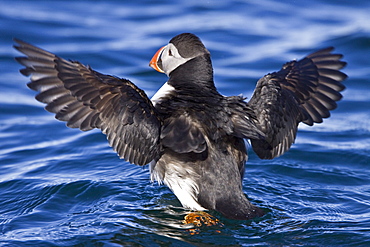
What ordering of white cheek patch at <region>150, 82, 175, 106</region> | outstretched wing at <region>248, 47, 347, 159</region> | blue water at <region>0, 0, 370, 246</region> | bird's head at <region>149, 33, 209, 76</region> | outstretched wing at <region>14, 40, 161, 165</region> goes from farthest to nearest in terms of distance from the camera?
bird's head at <region>149, 33, 209, 76</region> → outstretched wing at <region>248, 47, 347, 159</region> → white cheek patch at <region>150, 82, 175, 106</region> → blue water at <region>0, 0, 370, 246</region> → outstretched wing at <region>14, 40, 161, 165</region>

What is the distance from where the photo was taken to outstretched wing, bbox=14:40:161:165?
4.40 m

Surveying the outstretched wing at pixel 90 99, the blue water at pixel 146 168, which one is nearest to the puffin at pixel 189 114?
the outstretched wing at pixel 90 99

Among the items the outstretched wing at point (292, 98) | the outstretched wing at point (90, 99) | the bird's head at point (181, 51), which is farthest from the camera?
the bird's head at point (181, 51)

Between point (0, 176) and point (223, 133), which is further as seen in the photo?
point (0, 176)

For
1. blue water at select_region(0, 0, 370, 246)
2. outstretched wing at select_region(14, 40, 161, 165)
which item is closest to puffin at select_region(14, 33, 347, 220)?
outstretched wing at select_region(14, 40, 161, 165)

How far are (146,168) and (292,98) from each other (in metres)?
1.78

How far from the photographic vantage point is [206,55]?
5.25 metres

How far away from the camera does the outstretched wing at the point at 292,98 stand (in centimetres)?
505

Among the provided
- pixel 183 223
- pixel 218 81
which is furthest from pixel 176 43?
pixel 218 81

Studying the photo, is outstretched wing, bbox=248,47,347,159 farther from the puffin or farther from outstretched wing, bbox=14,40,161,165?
outstretched wing, bbox=14,40,161,165

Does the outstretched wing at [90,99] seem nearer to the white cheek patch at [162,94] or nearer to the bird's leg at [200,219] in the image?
the white cheek patch at [162,94]

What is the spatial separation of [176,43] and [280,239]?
203 cm

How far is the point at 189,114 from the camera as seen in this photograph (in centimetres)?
466

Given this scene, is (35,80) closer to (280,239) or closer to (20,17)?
(280,239)
